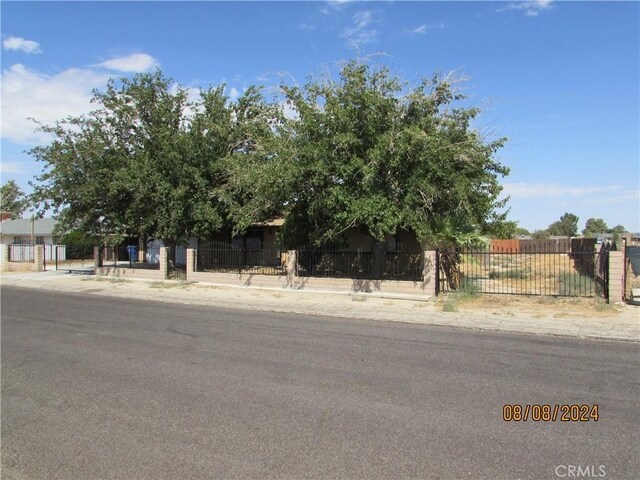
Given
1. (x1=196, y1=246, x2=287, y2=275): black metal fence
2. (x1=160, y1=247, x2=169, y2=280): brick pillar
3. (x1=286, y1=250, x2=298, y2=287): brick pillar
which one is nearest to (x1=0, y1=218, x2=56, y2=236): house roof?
(x1=160, y1=247, x2=169, y2=280): brick pillar

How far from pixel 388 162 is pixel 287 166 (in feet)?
11.4

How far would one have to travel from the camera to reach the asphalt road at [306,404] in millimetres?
4000

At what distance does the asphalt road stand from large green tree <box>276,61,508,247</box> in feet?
22.4

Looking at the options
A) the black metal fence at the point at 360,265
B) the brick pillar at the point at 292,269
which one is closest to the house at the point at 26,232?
the black metal fence at the point at 360,265

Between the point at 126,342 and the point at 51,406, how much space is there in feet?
11.4

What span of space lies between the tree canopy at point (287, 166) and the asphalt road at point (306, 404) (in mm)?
7378

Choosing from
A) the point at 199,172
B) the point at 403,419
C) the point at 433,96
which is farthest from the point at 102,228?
the point at 403,419

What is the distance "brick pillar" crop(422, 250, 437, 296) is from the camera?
16.3 m

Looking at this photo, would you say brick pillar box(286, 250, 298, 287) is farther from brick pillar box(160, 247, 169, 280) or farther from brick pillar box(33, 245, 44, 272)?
brick pillar box(33, 245, 44, 272)

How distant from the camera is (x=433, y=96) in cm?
1741

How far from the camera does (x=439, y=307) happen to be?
14133 mm

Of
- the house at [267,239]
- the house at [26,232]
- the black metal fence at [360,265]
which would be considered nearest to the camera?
the black metal fence at [360,265]

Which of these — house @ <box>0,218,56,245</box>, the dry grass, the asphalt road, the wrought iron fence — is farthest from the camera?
house @ <box>0,218,56,245</box>

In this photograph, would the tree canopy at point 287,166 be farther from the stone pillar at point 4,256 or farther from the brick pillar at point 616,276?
the stone pillar at point 4,256
